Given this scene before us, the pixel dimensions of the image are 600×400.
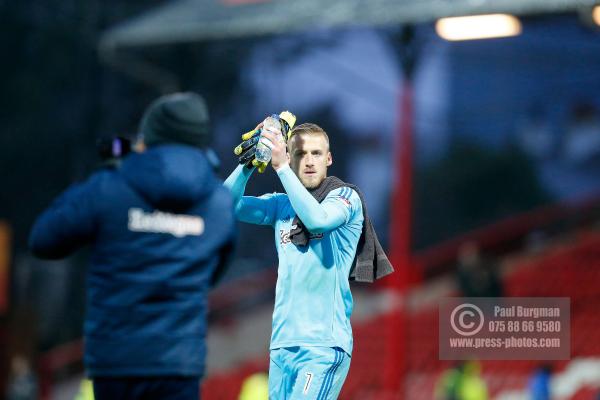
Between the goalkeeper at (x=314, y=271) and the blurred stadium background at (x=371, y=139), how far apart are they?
2.45 m

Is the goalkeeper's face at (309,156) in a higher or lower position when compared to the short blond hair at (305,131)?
lower

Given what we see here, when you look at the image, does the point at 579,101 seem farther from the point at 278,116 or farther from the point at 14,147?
the point at 278,116

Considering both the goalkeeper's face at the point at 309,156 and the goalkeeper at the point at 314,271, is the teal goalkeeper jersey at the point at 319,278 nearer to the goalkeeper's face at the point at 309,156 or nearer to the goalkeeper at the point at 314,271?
the goalkeeper at the point at 314,271

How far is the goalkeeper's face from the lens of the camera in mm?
4820

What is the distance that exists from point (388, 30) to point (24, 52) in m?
6.33

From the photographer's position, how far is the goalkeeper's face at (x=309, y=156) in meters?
4.82

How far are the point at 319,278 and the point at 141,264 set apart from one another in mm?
1217

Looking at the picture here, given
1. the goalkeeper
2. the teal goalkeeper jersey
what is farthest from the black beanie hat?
the teal goalkeeper jersey

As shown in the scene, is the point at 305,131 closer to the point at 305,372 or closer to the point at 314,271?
the point at 314,271

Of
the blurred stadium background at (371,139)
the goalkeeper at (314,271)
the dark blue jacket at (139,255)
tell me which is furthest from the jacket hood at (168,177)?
the blurred stadium background at (371,139)

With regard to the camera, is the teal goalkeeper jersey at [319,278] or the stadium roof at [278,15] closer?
the teal goalkeeper jersey at [319,278]

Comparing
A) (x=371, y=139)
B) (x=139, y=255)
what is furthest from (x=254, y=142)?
(x=371, y=139)

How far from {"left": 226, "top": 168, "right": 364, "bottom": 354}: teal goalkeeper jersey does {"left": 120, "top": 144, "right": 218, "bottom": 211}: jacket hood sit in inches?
35.9

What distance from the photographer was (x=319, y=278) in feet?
15.6
